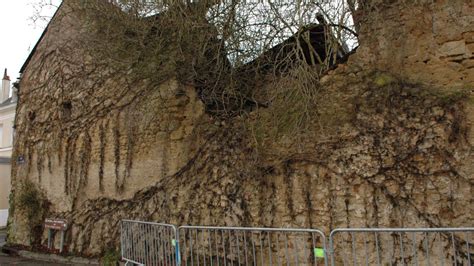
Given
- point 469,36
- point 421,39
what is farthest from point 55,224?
point 469,36

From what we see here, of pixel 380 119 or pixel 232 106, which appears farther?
pixel 232 106

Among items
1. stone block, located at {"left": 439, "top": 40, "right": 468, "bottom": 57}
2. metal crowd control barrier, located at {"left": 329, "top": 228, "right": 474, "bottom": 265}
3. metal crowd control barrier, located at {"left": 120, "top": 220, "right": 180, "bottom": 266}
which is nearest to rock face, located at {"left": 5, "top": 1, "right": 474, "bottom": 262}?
stone block, located at {"left": 439, "top": 40, "right": 468, "bottom": 57}

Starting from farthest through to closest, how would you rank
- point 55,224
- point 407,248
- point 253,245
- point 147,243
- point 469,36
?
1. point 55,224
2. point 147,243
3. point 469,36
4. point 253,245
5. point 407,248

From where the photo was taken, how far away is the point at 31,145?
10500 millimetres

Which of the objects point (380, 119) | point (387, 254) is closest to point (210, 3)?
point (380, 119)

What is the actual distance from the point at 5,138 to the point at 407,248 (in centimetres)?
2320

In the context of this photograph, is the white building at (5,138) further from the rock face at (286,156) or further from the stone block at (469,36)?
the stone block at (469,36)

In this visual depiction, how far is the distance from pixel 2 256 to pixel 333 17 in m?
9.62

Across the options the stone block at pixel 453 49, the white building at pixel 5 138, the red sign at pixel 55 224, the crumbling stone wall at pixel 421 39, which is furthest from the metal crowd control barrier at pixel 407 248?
the white building at pixel 5 138

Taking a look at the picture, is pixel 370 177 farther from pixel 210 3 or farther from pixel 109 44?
pixel 109 44

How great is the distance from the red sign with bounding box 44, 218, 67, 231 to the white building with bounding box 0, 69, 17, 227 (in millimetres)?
9372

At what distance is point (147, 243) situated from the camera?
6324mm

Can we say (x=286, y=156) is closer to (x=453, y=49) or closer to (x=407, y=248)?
(x=407, y=248)

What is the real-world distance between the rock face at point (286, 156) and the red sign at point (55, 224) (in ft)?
0.74
